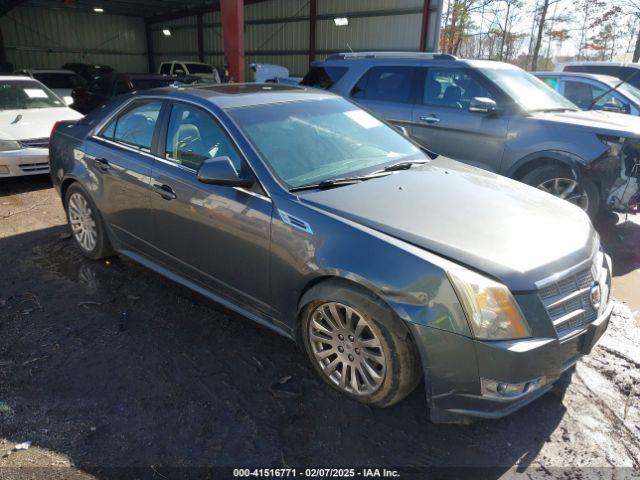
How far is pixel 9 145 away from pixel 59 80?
8251 millimetres

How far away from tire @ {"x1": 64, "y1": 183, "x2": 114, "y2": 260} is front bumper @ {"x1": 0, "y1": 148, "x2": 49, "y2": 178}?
2851 millimetres

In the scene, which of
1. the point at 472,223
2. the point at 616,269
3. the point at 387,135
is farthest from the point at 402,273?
the point at 616,269

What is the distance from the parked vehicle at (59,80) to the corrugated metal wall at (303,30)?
866 cm

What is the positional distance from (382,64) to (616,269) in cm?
388

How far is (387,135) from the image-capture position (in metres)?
3.80

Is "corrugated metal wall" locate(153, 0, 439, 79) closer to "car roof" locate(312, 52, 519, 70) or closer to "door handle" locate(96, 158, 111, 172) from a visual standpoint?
"car roof" locate(312, 52, 519, 70)

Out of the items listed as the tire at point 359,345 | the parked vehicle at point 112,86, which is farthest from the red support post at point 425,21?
the tire at point 359,345

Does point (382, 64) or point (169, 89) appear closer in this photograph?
point (169, 89)

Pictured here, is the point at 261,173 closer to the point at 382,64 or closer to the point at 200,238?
the point at 200,238

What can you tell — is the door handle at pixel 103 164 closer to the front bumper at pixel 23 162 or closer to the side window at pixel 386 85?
the front bumper at pixel 23 162

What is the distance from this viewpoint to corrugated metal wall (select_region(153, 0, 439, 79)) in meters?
15.6

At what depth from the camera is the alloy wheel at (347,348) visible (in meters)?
2.56

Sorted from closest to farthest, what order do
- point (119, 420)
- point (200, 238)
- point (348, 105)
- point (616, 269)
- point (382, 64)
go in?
point (119, 420)
point (200, 238)
point (348, 105)
point (616, 269)
point (382, 64)

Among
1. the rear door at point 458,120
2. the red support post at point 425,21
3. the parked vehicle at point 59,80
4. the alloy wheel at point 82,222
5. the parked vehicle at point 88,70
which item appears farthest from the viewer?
the parked vehicle at point 88,70
